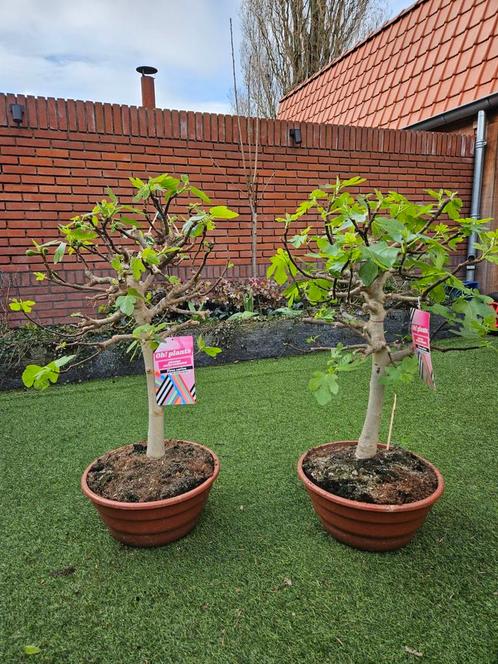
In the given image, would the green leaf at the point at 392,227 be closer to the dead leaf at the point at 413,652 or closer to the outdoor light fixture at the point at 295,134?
the dead leaf at the point at 413,652

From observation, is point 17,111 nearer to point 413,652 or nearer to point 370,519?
point 370,519

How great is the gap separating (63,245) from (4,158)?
346 centimetres

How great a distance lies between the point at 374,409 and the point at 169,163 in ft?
12.4

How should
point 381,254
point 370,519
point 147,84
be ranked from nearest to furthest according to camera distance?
point 381,254
point 370,519
point 147,84

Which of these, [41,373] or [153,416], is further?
[153,416]

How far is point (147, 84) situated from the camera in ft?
19.5

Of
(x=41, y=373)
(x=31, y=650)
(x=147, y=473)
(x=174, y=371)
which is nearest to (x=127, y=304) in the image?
(x=41, y=373)

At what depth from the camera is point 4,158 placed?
407 cm

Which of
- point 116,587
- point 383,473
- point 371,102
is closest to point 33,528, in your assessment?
point 116,587

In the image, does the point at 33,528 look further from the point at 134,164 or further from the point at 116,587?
the point at 134,164

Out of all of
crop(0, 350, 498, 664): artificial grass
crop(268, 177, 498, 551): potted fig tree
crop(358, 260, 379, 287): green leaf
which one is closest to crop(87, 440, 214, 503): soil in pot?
crop(0, 350, 498, 664): artificial grass

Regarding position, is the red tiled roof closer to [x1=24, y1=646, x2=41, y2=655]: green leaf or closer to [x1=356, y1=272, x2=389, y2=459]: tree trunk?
[x1=356, y1=272, x2=389, y2=459]: tree trunk

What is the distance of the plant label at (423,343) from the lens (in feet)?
4.75

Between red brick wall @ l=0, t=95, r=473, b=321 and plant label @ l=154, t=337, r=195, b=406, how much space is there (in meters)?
3.09
